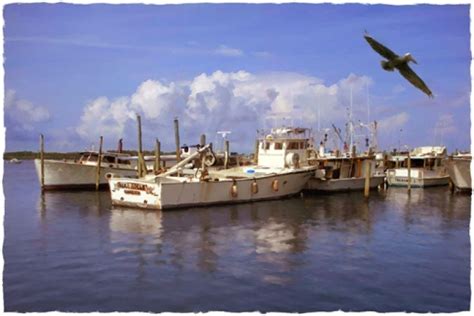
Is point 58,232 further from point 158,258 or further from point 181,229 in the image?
point 158,258

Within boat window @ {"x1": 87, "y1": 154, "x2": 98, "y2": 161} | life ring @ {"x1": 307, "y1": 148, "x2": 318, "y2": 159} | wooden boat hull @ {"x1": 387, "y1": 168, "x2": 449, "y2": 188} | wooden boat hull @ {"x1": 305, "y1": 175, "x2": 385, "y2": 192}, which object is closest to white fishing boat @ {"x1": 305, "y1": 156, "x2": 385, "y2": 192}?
wooden boat hull @ {"x1": 305, "y1": 175, "x2": 385, "y2": 192}

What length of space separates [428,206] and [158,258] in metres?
18.1

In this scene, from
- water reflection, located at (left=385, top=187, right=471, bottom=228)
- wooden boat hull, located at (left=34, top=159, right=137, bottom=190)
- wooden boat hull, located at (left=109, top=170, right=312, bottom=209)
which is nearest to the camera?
water reflection, located at (left=385, top=187, right=471, bottom=228)

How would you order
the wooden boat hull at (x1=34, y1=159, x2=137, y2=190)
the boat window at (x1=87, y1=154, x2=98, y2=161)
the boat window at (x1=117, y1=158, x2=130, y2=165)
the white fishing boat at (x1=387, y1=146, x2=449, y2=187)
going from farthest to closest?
the white fishing boat at (x1=387, y1=146, x2=449, y2=187) < the boat window at (x1=117, y1=158, x2=130, y2=165) < the boat window at (x1=87, y1=154, x2=98, y2=161) < the wooden boat hull at (x1=34, y1=159, x2=137, y2=190)

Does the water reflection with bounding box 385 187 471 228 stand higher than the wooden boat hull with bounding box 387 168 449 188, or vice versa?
the wooden boat hull with bounding box 387 168 449 188

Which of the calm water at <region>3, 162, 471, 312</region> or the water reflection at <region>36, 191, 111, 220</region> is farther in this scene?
the water reflection at <region>36, 191, 111, 220</region>

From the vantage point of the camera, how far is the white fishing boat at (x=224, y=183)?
2483 centimetres

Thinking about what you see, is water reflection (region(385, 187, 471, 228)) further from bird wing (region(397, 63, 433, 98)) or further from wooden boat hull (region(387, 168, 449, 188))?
bird wing (region(397, 63, 433, 98))

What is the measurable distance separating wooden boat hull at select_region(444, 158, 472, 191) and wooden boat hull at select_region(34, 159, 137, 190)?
21488 millimetres

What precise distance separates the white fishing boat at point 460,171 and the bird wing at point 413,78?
83.9 feet

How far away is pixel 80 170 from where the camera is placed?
1428 inches

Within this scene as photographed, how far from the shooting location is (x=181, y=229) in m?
19.9

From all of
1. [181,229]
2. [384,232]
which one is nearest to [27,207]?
[181,229]

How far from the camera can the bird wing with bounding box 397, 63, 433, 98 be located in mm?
8551
